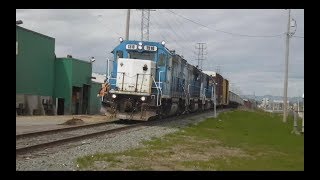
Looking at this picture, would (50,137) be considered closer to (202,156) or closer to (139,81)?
(202,156)

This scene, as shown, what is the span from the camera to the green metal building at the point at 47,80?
2848 cm

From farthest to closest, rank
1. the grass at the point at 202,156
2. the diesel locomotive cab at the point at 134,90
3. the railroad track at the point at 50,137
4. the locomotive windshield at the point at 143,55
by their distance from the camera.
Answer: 1. the locomotive windshield at the point at 143,55
2. the diesel locomotive cab at the point at 134,90
3. the railroad track at the point at 50,137
4. the grass at the point at 202,156

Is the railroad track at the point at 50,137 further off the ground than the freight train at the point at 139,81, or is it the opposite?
the freight train at the point at 139,81

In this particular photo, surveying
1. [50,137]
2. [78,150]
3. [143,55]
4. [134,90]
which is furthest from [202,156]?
[143,55]

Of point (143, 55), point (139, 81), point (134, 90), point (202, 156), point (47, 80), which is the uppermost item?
point (143, 55)

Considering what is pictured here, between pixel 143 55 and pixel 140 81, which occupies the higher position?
pixel 143 55

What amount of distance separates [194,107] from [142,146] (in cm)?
2200

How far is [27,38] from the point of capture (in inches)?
1147

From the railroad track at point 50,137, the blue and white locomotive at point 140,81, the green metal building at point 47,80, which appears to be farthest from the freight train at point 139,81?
the green metal building at point 47,80

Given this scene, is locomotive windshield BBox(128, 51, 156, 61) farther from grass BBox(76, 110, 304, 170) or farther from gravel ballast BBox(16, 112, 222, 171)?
grass BBox(76, 110, 304, 170)

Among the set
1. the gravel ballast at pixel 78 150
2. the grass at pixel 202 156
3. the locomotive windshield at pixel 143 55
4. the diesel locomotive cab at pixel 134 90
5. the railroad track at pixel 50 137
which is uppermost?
the locomotive windshield at pixel 143 55

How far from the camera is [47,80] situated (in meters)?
32.3

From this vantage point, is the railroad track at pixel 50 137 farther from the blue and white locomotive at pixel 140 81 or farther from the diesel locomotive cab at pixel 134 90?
the blue and white locomotive at pixel 140 81
